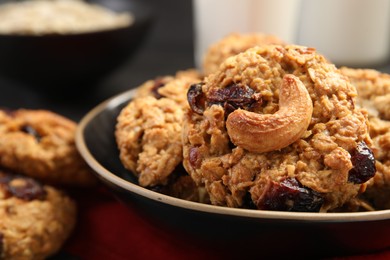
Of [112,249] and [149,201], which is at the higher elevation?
[149,201]

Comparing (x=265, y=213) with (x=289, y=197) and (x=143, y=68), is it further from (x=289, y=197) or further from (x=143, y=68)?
(x=143, y=68)

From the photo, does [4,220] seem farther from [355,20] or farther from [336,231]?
[355,20]

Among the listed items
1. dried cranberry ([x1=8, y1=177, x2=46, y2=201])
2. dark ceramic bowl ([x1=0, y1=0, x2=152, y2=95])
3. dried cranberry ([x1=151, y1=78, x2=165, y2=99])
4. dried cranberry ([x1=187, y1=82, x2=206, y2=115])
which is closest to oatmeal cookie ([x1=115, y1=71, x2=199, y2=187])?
dried cranberry ([x1=151, y1=78, x2=165, y2=99])

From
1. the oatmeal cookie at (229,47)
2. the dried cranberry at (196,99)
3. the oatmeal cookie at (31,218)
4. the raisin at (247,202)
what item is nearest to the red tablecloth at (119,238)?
the oatmeal cookie at (31,218)

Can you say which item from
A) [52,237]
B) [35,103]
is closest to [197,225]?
[52,237]

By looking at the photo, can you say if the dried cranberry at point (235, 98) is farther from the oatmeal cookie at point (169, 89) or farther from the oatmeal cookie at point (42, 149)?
the oatmeal cookie at point (42, 149)

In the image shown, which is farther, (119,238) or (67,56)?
(67,56)

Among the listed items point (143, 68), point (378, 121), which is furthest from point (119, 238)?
point (143, 68)

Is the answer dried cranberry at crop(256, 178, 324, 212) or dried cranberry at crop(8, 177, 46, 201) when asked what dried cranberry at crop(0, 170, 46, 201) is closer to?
dried cranberry at crop(8, 177, 46, 201)
